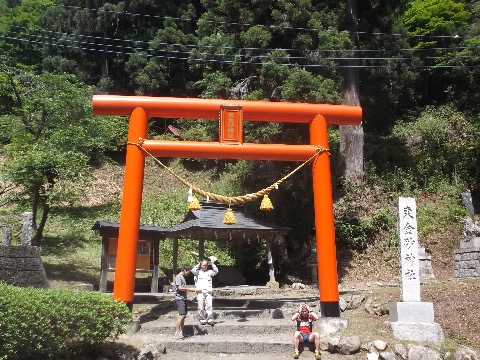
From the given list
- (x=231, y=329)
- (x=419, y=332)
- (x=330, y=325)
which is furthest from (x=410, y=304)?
(x=231, y=329)

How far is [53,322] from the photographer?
6816 millimetres

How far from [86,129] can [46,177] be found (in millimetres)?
3371

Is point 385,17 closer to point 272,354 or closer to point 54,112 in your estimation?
point 54,112

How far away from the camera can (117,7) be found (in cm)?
2542

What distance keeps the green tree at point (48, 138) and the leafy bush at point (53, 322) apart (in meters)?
7.99

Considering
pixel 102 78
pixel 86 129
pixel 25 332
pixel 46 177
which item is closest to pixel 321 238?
pixel 25 332

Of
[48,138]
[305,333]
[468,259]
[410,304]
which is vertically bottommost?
[305,333]

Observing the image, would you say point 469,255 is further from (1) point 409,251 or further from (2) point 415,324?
(2) point 415,324

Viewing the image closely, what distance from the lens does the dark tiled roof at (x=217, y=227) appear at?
1327 cm

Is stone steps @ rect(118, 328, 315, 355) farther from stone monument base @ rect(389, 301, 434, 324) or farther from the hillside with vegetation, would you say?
the hillside with vegetation

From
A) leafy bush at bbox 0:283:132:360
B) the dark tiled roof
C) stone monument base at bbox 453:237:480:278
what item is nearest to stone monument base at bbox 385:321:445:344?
leafy bush at bbox 0:283:132:360

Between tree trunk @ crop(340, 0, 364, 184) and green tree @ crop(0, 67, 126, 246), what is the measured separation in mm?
8726

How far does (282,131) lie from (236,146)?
6.55 metres

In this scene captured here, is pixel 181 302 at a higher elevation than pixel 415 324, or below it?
higher
